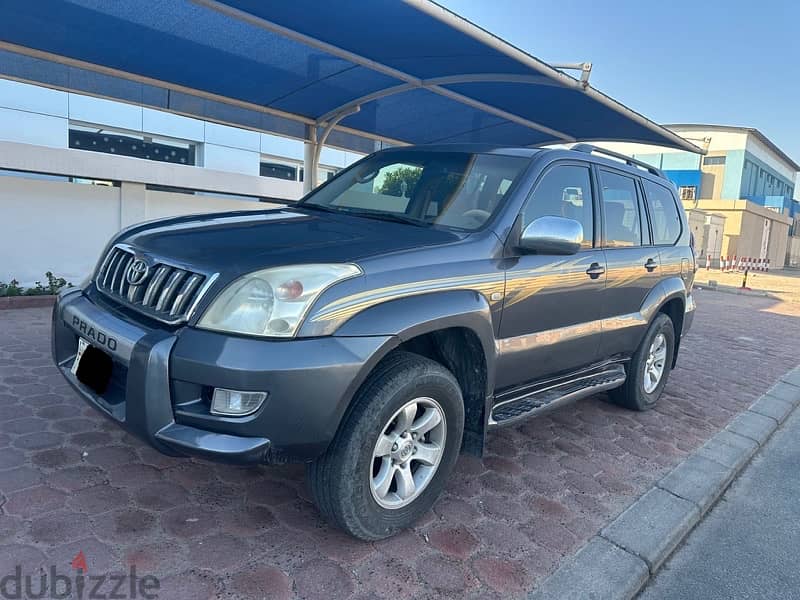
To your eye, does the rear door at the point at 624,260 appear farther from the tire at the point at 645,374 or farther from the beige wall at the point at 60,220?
the beige wall at the point at 60,220

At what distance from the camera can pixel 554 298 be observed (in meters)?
3.30

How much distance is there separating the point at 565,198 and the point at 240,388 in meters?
2.38

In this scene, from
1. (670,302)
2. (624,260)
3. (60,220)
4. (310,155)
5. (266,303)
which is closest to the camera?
(266,303)

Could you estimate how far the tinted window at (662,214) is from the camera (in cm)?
462

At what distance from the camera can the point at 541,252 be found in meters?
3.01

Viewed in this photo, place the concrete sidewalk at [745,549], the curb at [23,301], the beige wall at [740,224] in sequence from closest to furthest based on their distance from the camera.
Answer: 1. the concrete sidewalk at [745,549]
2. the curb at [23,301]
3. the beige wall at [740,224]

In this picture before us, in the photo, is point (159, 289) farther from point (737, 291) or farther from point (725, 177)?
point (725, 177)

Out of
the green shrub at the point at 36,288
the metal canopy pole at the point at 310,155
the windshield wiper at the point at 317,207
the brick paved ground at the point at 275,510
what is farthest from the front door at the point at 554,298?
the green shrub at the point at 36,288

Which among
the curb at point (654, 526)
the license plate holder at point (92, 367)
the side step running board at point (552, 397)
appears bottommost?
the curb at point (654, 526)

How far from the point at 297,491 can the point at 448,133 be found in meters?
7.59

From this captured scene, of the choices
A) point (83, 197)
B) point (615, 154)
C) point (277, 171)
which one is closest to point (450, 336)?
point (615, 154)

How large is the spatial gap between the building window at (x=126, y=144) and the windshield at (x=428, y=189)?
43.5ft

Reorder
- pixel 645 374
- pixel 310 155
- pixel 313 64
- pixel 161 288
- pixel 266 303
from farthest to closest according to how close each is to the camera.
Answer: pixel 310 155 < pixel 313 64 < pixel 645 374 < pixel 161 288 < pixel 266 303

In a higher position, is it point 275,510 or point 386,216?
point 386,216
